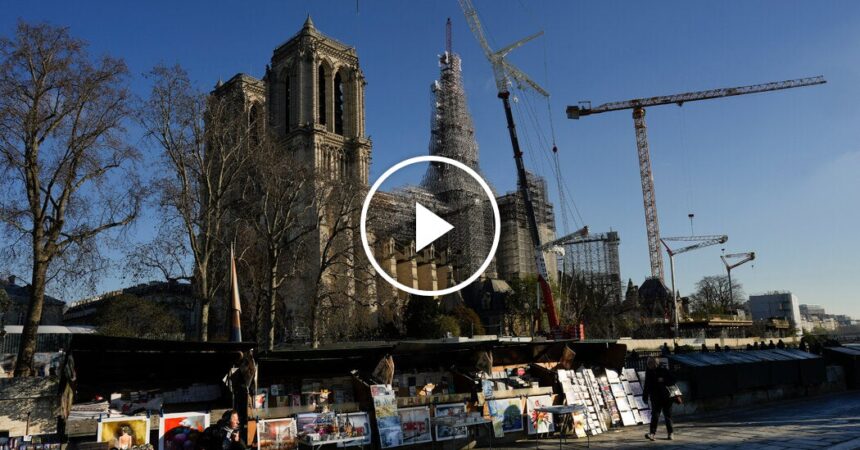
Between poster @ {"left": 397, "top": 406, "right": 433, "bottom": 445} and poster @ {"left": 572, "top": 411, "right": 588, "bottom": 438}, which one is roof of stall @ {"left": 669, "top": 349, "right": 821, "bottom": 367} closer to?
poster @ {"left": 572, "top": 411, "right": 588, "bottom": 438}

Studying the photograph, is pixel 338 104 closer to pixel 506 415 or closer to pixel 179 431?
pixel 506 415

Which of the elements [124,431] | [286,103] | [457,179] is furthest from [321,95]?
[124,431]

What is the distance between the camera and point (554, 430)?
1486 centimetres

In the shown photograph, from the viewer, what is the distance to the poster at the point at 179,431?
1020 centimetres

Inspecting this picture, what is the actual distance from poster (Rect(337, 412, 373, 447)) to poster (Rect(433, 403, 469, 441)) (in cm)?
159

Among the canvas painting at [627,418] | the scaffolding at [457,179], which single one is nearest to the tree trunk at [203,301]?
the canvas painting at [627,418]

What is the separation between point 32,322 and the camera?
55.4 ft

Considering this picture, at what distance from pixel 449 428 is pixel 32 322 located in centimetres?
1200

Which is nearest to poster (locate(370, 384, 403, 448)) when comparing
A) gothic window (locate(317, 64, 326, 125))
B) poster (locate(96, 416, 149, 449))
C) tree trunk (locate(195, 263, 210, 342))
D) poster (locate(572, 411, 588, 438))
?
poster (locate(96, 416, 149, 449))

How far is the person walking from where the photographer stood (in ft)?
45.6

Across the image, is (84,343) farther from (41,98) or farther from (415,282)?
(415,282)

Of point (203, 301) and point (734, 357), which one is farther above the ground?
point (203, 301)

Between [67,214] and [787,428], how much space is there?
21.3 metres

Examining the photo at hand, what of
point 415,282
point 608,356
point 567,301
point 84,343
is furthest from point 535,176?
point 84,343
